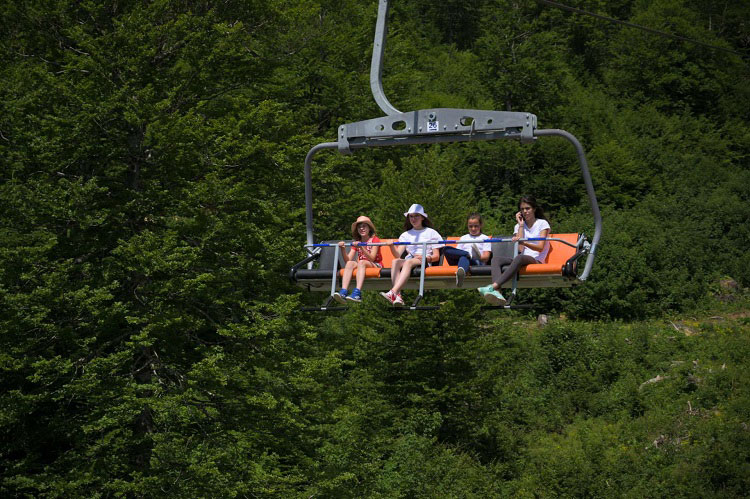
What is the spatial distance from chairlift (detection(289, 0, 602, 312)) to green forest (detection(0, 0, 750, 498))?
0.92 m

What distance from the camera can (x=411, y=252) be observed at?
11188mm

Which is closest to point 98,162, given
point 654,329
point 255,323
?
point 255,323

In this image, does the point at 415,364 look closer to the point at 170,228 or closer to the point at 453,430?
the point at 453,430

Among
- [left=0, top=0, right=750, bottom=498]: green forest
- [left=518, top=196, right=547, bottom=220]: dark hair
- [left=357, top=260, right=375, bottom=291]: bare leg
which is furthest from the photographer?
[left=0, top=0, right=750, bottom=498]: green forest

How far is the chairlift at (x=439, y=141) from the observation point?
9445 millimetres

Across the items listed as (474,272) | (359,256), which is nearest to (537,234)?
(474,272)

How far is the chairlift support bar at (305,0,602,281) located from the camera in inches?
370

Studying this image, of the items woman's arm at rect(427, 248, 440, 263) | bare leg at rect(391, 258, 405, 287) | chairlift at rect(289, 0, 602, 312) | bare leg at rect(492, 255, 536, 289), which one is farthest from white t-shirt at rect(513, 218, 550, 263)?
bare leg at rect(391, 258, 405, 287)

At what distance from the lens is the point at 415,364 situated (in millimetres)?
25344

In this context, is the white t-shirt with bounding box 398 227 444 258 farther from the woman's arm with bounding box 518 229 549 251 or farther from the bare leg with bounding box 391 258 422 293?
the woman's arm with bounding box 518 229 549 251

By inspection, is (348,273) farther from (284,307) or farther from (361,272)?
(284,307)

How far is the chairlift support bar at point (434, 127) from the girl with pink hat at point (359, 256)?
1.47m

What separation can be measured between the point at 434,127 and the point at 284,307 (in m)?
9.05

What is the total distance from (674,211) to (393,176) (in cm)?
1705
